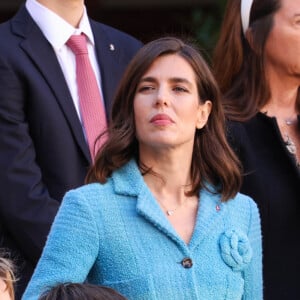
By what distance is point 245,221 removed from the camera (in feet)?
16.6

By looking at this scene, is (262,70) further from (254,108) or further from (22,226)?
(22,226)

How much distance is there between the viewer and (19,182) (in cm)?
583

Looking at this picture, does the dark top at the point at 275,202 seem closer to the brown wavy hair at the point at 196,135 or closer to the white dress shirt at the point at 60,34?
the brown wavy hair at the point at 196,135

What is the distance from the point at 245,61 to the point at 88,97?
691 millimetres

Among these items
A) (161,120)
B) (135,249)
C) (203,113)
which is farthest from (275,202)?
(135,249)

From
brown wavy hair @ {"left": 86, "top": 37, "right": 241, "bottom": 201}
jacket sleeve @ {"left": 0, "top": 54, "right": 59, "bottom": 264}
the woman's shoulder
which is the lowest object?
jacket sleeve @ {"left": 0, "top": 54, "right": 59, "bottom": 264}

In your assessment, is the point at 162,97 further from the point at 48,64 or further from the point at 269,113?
the point at 48,64

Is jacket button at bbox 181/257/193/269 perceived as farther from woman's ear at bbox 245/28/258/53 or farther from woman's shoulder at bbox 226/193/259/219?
woman's ear at bbox 245/28/258/53

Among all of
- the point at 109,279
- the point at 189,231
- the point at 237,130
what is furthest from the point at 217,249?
the point at 237,130

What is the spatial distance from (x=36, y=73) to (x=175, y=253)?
145 centimetres

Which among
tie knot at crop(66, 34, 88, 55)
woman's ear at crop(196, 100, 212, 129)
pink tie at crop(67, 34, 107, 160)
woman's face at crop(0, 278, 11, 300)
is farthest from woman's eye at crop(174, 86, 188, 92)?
tie knot at crop(66, 34, 88, 55)

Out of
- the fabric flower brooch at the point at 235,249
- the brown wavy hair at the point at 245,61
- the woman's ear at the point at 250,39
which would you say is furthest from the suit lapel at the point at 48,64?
the fabric flower brooch at the point at 235,249

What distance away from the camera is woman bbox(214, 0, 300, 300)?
561 centimetres

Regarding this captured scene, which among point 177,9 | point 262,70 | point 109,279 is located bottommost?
point 177,9
